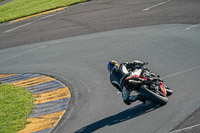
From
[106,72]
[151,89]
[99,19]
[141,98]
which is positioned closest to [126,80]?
[141,98]

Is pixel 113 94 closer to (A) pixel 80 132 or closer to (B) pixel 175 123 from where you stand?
(A) pixel 80 132

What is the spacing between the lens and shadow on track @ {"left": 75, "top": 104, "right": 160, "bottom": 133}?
9.97 metres

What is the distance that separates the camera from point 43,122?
11312mm

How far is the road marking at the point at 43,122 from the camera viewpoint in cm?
1096

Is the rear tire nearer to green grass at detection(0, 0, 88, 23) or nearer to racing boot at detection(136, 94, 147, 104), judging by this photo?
racing boot at detection(136, 94, 147, 104)

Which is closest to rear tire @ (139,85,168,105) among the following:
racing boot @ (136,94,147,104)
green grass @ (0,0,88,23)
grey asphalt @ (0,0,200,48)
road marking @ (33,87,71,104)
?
racing boot @ (136,94,147,104)

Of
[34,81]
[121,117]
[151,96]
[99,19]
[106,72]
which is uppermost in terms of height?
[151,96]

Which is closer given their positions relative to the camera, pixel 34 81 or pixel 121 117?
pixel 121 117

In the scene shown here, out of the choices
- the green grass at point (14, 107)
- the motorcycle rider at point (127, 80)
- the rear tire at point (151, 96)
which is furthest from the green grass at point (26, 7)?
the rear tire at point (151, 96)

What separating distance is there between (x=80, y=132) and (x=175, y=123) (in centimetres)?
243

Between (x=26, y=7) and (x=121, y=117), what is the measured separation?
20309mm

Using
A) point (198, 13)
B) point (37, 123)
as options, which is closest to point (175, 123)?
point (37, 123)

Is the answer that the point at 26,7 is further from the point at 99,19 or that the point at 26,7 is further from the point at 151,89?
the point at 151,89

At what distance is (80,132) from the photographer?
999 cm
